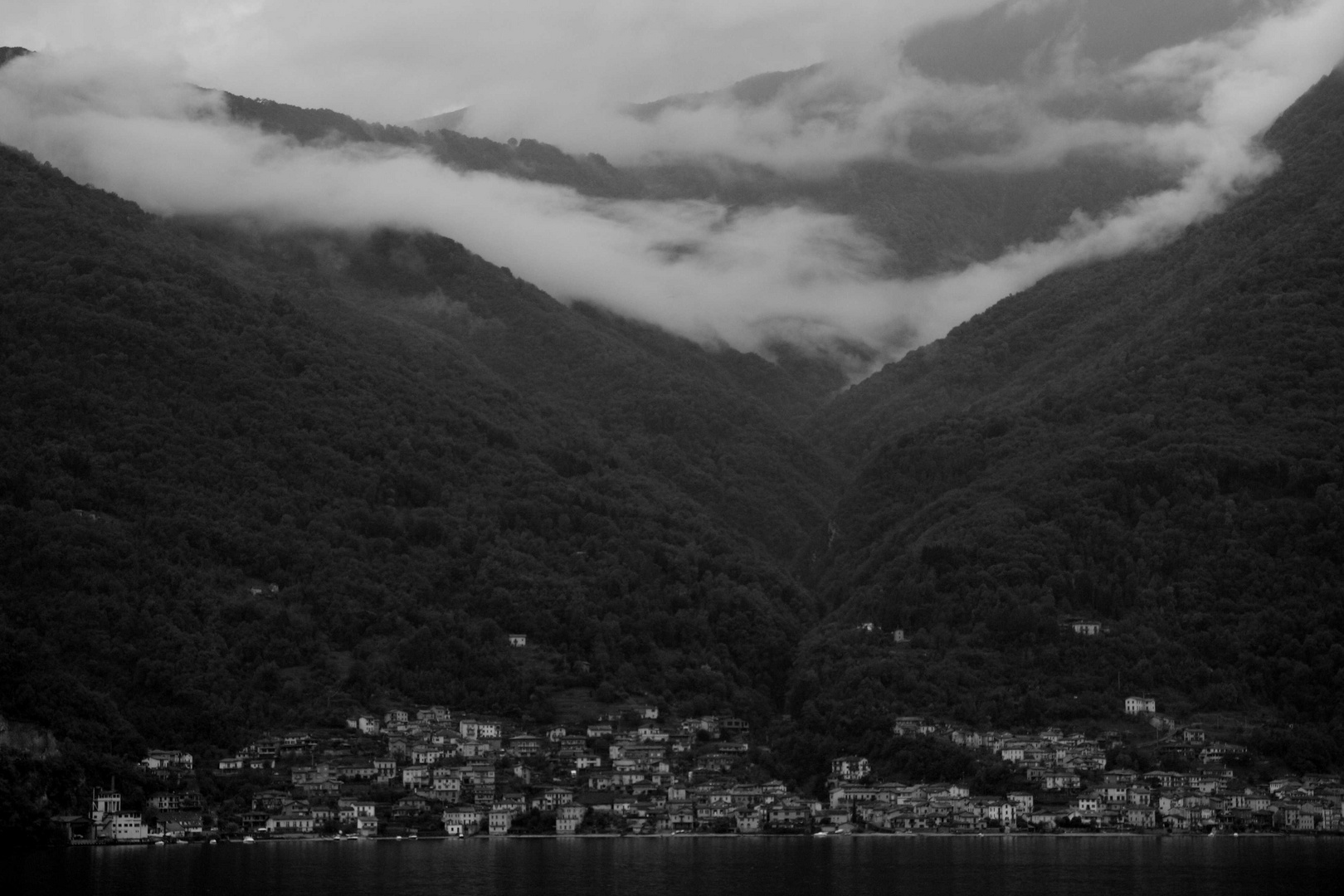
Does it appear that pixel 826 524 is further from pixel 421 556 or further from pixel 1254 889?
pixel 1254 889

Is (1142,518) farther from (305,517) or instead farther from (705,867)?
(705,867)

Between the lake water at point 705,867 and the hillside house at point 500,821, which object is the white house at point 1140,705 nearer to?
the lake water at point 705,867

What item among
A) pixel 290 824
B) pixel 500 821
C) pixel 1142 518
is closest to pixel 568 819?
pixel 500 821

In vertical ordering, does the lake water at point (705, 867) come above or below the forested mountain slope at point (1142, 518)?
below

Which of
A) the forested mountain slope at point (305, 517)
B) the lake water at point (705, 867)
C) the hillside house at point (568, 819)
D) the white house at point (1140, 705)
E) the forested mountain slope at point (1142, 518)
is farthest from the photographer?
the forested mountain slope at point (1142, 518)

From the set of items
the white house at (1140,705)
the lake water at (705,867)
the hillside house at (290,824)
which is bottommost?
the lake water at (705,867)

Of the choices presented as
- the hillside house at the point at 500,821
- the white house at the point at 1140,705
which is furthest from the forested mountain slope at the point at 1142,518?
the hillside house at the point at 500,821
